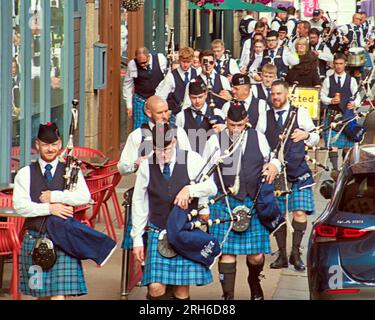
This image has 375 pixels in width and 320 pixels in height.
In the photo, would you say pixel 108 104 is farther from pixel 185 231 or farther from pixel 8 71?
pixel 185 231

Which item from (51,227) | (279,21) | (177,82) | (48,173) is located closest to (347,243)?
(51,227)

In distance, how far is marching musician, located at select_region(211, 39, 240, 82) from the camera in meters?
21.2

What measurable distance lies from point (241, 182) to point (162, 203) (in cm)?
156

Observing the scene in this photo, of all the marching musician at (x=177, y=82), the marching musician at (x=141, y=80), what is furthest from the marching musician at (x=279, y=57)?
the marching musician at (x=177, y=82)

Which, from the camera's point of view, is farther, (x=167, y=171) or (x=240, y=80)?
(x=240, y=80)

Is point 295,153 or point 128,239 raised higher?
point 295,153

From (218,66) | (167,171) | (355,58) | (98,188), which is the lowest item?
(98,188)

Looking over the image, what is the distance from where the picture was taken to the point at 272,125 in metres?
13.6

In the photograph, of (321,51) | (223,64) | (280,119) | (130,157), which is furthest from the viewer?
(321,51)

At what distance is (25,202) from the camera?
9.90 m

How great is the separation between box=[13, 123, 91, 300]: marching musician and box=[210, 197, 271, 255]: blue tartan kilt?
1.88 meters

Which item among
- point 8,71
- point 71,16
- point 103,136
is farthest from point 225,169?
point 103,136

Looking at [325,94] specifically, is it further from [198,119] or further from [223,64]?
[198,119]

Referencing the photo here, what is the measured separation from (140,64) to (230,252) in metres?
9.35
